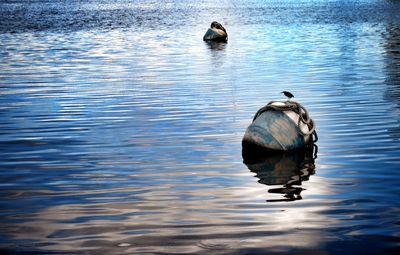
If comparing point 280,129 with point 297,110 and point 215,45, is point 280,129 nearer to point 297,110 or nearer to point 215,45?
point 297,110

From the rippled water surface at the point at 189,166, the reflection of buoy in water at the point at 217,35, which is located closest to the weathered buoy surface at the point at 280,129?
the rippled water surface at the point at 189,166

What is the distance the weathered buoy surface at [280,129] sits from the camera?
1248 centimetres

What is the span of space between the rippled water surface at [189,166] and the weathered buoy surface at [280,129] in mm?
323

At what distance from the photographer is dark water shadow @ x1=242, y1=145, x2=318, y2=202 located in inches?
404

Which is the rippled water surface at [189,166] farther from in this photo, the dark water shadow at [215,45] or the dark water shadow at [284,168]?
the dark water shadow at [215,45]

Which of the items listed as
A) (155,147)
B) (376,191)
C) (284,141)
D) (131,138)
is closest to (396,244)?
(376,191)

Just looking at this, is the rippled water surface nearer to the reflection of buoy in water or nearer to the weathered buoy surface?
the weathered buoy surface

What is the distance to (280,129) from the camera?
491 inches

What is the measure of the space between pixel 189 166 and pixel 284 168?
1.57 m

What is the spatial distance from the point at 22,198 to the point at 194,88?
41.1ft

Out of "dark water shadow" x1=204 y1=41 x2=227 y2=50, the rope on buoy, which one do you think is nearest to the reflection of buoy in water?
"dark water shadow" x1=204 y1=41 x2=227 y2=50

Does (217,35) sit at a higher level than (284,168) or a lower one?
lower

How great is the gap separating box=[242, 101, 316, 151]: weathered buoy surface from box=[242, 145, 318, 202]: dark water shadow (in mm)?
154

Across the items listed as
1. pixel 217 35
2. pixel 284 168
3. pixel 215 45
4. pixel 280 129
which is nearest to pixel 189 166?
pixel 284 168
